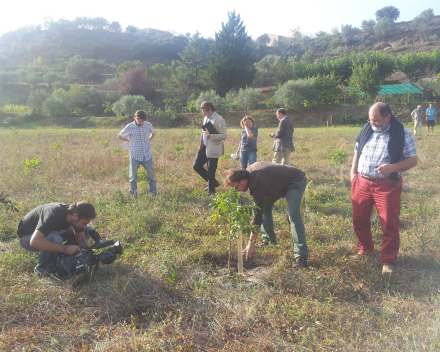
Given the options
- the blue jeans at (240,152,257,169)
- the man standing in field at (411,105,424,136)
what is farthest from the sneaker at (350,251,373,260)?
the man standing in field at (411,105,424,136)

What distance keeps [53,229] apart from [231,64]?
4046cm

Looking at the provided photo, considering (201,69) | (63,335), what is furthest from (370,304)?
(201,69)

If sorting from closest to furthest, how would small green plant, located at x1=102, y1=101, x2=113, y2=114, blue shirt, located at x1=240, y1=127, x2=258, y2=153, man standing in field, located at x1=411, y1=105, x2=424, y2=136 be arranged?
blue shirt, located at x1=240, y1=127, x2=258, y2=153 → man standing in field, located at x1=411, y1=105, x2=424, y2=136 → small green plant, located at x1=102, y1=101, x2=113, y2=114

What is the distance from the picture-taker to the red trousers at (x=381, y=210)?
325cm

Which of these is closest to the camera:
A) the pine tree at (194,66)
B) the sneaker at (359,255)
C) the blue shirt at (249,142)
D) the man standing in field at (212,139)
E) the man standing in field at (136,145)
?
the sneaker at (359,255)

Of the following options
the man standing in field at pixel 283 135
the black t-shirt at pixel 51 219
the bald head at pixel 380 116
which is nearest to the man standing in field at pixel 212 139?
the man standing in field at pixel 283 135

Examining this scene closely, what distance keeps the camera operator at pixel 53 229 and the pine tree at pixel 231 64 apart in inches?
1544

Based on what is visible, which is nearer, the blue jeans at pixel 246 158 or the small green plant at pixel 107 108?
the blue jeans at pixel 246 158

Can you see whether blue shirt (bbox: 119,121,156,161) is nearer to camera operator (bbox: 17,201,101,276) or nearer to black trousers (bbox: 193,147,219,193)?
black trousers (bbox: 193,147,219,193)

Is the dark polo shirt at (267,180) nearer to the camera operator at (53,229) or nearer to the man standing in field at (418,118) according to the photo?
the camera operator at (53,229)

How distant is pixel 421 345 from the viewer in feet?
7.37

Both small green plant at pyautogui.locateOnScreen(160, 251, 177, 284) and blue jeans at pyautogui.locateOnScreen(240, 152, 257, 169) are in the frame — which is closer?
small green plant at pyautogui.locateOnScreen(160, 251, 177, 284)

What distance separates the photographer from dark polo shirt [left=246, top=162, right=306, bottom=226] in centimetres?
329

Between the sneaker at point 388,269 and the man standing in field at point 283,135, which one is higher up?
the man standing in field at point 283,135
